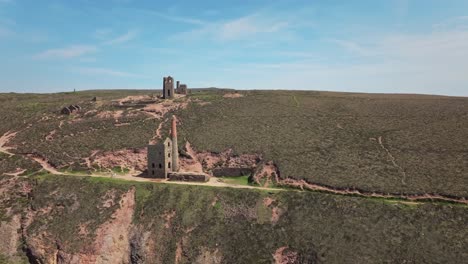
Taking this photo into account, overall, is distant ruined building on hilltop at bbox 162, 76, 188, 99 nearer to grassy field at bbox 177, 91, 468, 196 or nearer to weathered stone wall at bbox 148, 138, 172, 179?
grassy field at bbox 177, 91, 468, 196

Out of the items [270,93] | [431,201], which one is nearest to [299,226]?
[431,201]

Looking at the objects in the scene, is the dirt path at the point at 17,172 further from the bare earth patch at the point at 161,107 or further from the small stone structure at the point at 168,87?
the small stone structure at the point at 168,87

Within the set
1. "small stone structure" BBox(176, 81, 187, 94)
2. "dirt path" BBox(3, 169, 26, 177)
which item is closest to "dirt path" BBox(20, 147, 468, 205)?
"dirt path" BBox(3, 169, 26, 177)

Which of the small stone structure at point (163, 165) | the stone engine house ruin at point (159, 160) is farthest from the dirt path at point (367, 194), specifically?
the stone engine house ruin at point (159, 160)

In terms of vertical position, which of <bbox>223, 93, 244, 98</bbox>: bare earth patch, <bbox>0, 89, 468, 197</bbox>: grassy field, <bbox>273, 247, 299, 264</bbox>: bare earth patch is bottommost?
<bbox>273, 247, 299, 264</bbox>: bare earth patch

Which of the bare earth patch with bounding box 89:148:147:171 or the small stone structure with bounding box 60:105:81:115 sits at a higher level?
the small stone structure with bounding box 60:105:81:115

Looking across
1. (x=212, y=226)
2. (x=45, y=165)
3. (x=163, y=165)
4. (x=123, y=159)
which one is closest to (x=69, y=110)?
(x=45, y=165)

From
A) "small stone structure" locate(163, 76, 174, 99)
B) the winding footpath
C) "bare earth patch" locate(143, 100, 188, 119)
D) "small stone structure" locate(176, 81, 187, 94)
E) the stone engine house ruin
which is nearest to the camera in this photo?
the winding footpath
